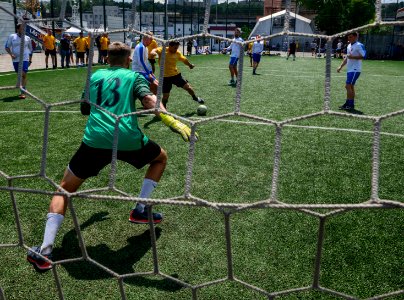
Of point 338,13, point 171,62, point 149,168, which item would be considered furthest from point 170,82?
point 149,168

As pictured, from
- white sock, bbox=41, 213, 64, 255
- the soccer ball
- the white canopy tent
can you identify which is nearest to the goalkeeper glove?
the white canopy tent

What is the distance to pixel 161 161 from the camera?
297 cm

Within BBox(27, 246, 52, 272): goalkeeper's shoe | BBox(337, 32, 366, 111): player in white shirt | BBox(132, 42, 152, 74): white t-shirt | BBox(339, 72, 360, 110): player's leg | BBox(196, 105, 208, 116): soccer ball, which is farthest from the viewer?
BBox(339, 72, 360, 110): player's leg

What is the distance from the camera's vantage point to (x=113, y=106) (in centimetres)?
261

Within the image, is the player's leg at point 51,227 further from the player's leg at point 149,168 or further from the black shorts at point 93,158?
the player's leg at point 149,168

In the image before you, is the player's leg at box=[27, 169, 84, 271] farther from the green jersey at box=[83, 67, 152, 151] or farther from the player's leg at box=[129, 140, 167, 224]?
the player's leg at box=[129, 140, 167, 224]

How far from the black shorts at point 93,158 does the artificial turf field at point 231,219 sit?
580 mm

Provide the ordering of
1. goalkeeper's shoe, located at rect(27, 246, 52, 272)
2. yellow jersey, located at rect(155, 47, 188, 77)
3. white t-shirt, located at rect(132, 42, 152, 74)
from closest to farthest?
goalkeeper's shoe, located at rect(27, 246, 52, 272), white t-shirt, located at rect(132, 42, 152, 74), yellow jersey, located at rect(155, 47, 188, 77)

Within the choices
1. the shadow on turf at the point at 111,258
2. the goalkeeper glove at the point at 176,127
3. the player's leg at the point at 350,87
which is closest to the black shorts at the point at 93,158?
the goalkeeper glove at the point at 176,127

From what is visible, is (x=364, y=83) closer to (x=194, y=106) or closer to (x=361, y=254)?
(x=194, y=106)

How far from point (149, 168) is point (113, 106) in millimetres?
602

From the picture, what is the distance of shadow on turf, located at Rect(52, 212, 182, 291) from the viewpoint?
7.82 feet

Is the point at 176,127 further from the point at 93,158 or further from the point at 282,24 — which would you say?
the point at 282,24

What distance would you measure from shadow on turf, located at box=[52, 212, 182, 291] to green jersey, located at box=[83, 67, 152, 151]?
742 millimetres
